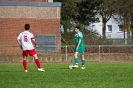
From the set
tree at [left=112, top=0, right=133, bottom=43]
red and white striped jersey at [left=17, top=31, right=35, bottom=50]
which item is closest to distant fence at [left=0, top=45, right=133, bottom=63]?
red and white striped jersey at [left=17, top=31, right=35, bottom=50]

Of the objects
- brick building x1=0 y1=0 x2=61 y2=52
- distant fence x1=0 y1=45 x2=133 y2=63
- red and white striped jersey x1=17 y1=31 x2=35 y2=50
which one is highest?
brick building x1=0 y1=0 x2=61 y2=52

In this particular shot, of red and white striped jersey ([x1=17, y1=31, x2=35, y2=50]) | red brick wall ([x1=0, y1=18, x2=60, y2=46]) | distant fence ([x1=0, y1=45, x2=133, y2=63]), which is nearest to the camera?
red and white striped jersey ([x1=17, y1=31, x2=35, y2=50])

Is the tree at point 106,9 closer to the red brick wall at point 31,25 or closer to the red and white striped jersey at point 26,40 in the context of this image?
the red brick wall at point 31,25

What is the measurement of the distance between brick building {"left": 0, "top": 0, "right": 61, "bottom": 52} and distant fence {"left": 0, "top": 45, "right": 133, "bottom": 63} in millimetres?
3715

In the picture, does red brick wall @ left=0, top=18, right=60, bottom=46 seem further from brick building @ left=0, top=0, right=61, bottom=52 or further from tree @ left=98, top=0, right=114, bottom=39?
tree @ left=98, top=0, right=114, bottom=39

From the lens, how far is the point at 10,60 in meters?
36.2

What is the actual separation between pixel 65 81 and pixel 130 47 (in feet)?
78.9

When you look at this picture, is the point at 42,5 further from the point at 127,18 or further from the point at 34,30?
the point at 127,18

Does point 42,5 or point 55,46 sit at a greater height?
point 42,5

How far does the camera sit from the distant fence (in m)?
36.5

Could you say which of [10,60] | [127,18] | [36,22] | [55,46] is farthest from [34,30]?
[127,18]

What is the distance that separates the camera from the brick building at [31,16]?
43.0m

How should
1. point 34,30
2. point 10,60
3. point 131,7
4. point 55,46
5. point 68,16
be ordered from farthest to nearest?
point 68,16 → point 131,7 → point 34,30 → point 55,46 → point 10,60

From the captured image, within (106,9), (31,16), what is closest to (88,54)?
(31,16)
